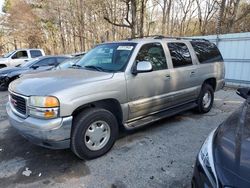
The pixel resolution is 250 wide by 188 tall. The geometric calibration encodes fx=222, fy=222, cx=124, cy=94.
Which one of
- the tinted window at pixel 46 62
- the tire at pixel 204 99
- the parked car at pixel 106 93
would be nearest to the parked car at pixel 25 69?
the tinted window at pixel 46 62

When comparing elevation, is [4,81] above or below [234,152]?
below

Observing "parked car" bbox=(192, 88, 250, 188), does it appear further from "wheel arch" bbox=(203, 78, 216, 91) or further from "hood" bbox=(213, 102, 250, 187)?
"wheel arch" bbox=(203, 78, 216, 91)

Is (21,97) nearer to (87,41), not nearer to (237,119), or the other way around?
(237,119)

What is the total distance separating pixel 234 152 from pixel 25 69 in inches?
365

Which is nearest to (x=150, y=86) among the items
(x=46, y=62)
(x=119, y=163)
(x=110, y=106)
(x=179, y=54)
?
(x=110, y=106)

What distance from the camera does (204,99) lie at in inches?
216

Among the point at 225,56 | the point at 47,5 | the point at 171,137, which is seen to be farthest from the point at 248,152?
the point at 47,5

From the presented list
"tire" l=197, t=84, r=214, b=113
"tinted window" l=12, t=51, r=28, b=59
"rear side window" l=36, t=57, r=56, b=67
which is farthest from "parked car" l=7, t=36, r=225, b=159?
"tinted window" l=12, t=51, r=28, b=59

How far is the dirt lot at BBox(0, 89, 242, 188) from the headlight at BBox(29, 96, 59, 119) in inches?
33.6

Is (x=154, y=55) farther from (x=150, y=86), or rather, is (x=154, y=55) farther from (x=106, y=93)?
(x=106, y=93)

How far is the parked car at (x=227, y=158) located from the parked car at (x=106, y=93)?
171cm

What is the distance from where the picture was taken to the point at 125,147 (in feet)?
12.5

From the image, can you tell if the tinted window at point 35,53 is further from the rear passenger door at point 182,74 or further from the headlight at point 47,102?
the headlight at point 47,102

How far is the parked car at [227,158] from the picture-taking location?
1.56 meters
